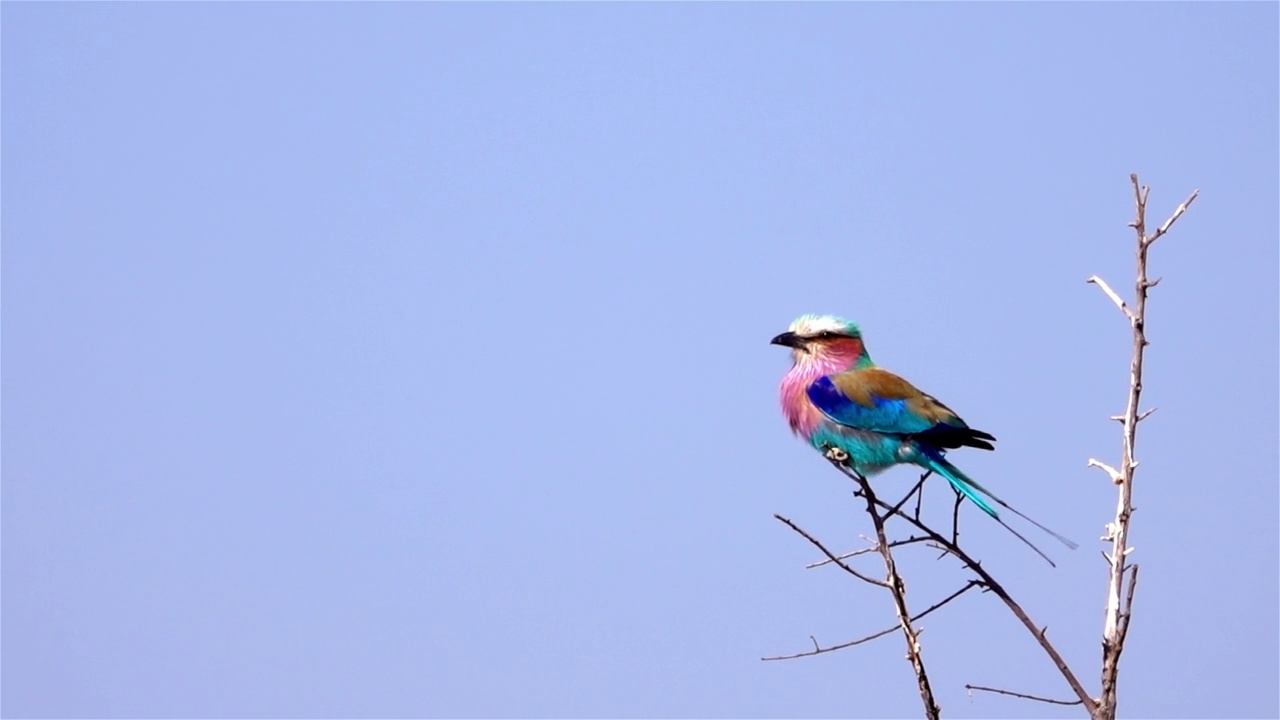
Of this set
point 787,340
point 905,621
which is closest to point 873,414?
point 787,340

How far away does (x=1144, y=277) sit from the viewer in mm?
3436

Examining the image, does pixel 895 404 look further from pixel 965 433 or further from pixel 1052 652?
pixel 1052 652

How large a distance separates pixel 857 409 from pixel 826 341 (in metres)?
0.50

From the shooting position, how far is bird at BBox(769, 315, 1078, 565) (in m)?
5.50

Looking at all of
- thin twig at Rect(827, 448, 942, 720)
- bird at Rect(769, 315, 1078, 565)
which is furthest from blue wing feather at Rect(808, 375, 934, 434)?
thin twig at Rect(827, 448, 942, 720)

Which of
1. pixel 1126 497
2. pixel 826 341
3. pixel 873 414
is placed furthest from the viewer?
pixel 826 341

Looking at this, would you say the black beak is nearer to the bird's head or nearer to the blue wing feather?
the bird's head

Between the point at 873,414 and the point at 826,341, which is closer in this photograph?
the point at 873,414

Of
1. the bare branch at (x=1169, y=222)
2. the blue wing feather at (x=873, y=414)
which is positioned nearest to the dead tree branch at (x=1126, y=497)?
the bare branch at (x=1169, y=222)

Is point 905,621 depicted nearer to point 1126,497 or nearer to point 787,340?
point 1126,497

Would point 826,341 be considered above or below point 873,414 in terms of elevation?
above

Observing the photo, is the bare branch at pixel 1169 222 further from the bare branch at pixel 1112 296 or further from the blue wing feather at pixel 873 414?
the blue wing feather at pixel 873 414

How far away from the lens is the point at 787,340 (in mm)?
6168

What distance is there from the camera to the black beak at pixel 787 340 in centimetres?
615
